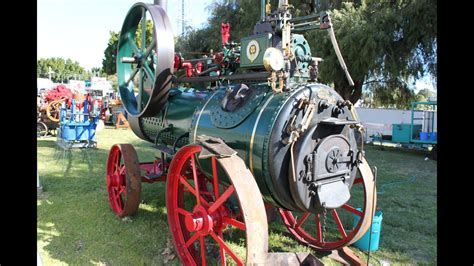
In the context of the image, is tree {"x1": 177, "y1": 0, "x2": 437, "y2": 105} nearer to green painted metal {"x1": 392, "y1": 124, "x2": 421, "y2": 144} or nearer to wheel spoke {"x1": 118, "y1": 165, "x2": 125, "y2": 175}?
green painted metal {"x1": 392, "y1": 124, "x2": 421, "y2": 144}

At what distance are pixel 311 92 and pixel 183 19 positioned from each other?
21.2 m

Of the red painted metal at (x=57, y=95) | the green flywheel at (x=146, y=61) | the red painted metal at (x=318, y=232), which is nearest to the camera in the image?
the red painted metal at (x=318, y=232)

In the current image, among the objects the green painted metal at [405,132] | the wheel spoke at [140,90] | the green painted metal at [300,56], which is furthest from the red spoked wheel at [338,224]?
the green painted metal at [405,132]

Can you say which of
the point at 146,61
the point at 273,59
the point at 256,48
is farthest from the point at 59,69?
the point at 273,59

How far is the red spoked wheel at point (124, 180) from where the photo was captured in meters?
4.23

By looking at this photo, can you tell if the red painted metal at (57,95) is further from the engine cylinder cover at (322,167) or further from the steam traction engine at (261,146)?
the engine cylinder cover at (322,167)

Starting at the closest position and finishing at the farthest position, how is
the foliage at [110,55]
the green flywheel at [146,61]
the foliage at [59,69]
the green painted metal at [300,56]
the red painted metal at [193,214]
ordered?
the red painted metal at [193,214], the green painted metal at [300,56], the green flywheel at [146,61], the foliage at [110,55], the foliage at [59,69]

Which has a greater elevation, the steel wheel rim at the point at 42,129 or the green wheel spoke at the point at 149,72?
the green wheel spoke at the point at 149,72

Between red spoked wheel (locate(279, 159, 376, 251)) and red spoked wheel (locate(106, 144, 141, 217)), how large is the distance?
1.60 metres

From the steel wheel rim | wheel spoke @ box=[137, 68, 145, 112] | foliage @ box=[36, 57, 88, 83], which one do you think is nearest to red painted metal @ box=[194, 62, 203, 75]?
wheel spoke @ box=[137, 68, 145, 112]

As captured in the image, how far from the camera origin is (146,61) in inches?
170

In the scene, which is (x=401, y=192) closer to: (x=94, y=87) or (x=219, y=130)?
(x=219, y=130)

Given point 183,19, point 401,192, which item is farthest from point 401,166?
point 183,19

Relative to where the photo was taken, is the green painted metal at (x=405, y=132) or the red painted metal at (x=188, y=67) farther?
the green painted metal at (x=405, y=132)
